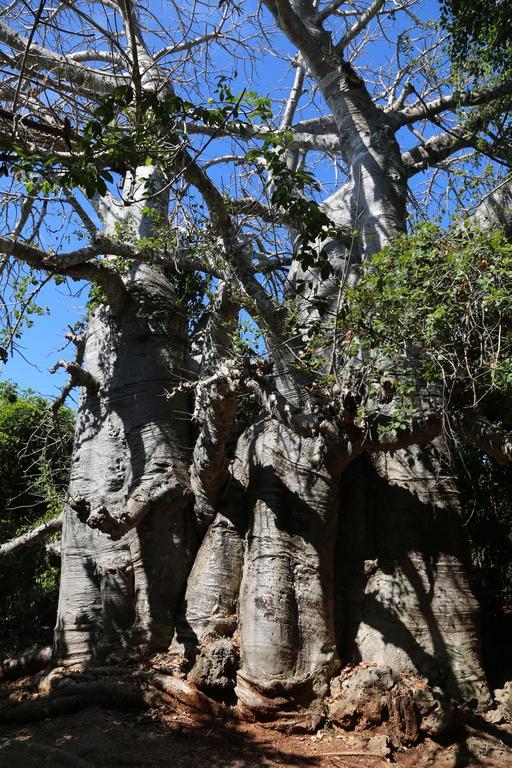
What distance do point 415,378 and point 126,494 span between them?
9.32ft

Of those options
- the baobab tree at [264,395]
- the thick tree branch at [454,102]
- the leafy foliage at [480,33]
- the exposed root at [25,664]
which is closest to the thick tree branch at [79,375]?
the baobab tree at [264,395]

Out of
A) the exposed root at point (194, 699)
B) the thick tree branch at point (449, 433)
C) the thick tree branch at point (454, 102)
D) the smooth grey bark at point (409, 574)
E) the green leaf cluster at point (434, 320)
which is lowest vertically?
the exposed root at point (194, 699)

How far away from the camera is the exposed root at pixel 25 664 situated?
6.20 meters

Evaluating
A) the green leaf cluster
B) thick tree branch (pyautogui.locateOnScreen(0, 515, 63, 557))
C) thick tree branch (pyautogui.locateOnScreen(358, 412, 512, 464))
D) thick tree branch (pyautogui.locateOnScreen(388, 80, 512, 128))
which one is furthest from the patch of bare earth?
thick tree branch (pyautogui.locateOnScreen(388, 80, 512, 128))

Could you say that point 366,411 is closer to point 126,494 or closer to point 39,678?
point 126,494

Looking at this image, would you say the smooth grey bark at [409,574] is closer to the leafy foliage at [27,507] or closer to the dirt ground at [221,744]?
the dirt ground at [221,744]

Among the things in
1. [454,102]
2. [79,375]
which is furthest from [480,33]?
[79,375]

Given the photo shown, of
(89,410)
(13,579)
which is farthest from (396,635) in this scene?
(13,579)

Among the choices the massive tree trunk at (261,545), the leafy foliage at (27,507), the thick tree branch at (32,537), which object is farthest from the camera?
the leafy foliage at (27,507)

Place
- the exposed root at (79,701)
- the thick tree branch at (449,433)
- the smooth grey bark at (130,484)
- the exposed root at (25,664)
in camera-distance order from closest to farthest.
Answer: the thick tree branch at (449,433) → the exposed root at (79,701) → the smooth grey bark at (130,484) → the exposed root at (25,664)

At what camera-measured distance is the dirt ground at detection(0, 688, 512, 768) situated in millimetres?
4199

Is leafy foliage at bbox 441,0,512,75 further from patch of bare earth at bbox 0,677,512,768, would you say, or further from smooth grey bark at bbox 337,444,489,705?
patch of bare earth at bbox 0,677,512,768

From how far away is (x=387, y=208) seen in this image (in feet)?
21.9

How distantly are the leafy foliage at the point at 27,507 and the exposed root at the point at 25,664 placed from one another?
1365 mm
